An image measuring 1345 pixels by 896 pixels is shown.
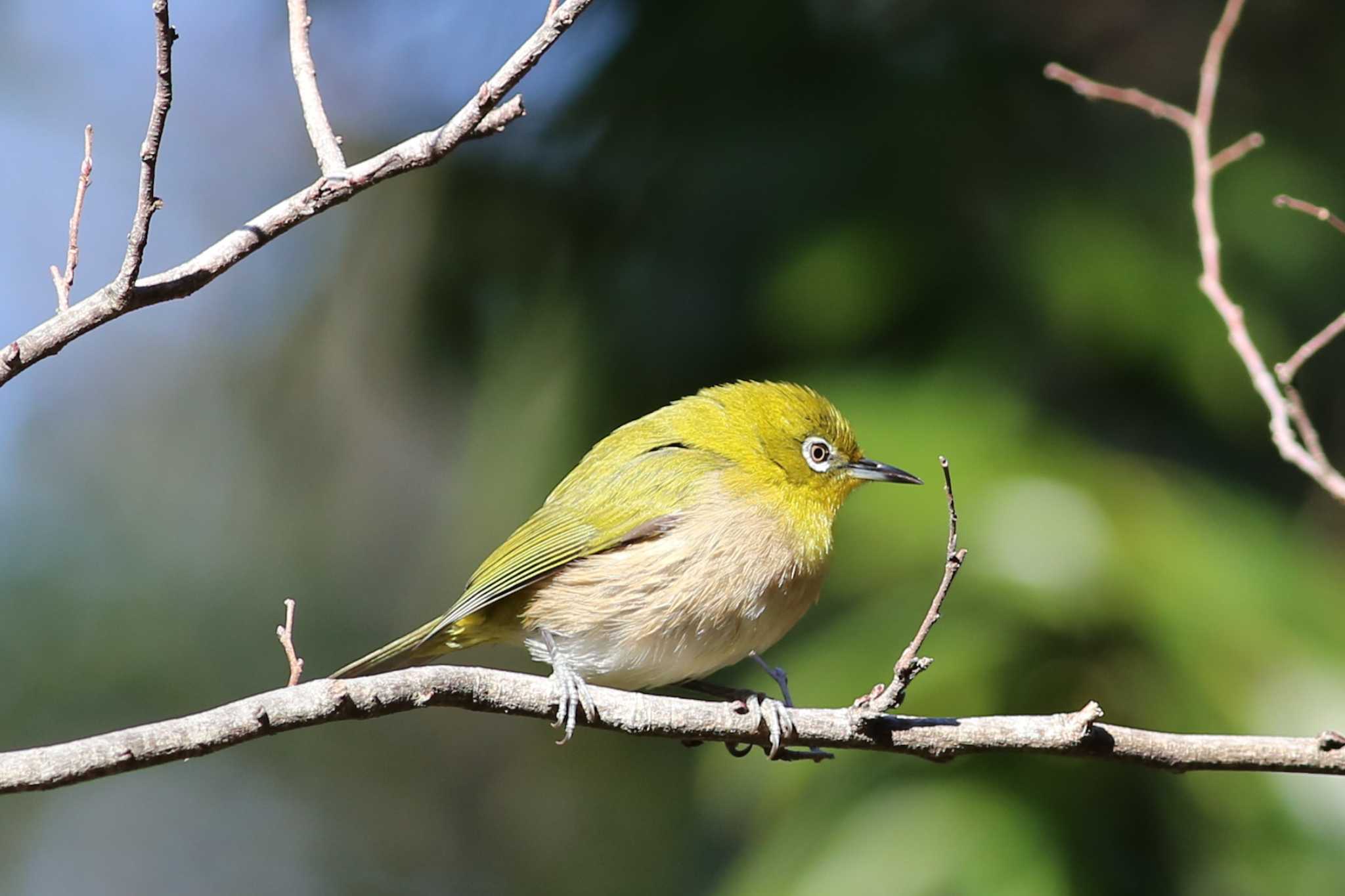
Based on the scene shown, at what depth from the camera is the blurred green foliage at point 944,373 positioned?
4.00 meters

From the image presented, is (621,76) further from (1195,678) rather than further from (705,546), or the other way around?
(1195,678)

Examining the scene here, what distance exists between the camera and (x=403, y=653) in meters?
3.89

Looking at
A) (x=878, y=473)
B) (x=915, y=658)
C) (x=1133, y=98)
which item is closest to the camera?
(x=915, y=658)

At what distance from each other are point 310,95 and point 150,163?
0.53 meters

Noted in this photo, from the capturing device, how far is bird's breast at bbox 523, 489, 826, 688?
3.82m

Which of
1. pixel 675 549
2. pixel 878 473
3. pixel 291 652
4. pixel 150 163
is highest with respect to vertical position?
pixel 878 473

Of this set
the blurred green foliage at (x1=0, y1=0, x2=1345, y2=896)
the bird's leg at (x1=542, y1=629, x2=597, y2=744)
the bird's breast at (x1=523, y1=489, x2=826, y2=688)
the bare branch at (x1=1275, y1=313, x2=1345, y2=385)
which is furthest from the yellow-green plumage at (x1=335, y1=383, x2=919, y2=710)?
the bare branch at (x1=1275, y1=313, x2=1345, y2=385)

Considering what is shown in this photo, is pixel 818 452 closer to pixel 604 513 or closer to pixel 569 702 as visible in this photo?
pixel 604 513

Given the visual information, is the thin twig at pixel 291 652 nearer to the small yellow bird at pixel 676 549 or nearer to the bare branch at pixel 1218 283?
the small yellow bird at pixel 676 549

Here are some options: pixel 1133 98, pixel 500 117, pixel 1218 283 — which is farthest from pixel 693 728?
pixel 1133 98

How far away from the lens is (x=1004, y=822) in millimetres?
3812

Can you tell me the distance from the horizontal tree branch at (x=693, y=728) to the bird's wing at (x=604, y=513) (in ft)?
2.95

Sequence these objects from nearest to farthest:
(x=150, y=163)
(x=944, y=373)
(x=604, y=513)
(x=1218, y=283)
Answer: (x=150, y=163)
(x=1218, y=283)
(x=604, y=513)
(x=944, y=373)

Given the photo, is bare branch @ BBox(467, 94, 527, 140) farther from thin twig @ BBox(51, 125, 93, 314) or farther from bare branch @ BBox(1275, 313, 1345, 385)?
bare branch @ BBox(1275, 313, 1345, 385)
